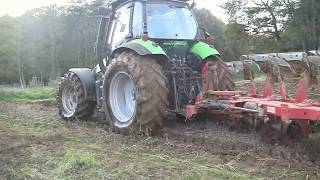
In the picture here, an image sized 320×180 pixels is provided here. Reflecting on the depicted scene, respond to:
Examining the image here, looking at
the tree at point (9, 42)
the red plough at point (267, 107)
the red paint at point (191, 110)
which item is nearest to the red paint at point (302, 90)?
the red plough at point (267, 107)

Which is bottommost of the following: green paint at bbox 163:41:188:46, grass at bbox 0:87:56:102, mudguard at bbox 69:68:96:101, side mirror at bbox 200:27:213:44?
grass at bbox 0:87:56:102

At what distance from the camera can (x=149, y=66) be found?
6.97 meters

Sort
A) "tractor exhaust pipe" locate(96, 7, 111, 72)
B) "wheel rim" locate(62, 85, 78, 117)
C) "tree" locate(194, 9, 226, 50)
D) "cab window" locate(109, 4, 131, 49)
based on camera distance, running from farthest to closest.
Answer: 1. "tree" locate(194, 9, 226, 50)
2. "wheel rim" locate(62, 85, 78, 117)
3. "tractor exhaust pipe" locate(96, 7, 111, 72)
4. "cab window" locate(109, 4, 131, 49)

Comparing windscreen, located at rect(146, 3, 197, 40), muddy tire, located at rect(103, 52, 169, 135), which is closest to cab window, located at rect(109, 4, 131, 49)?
windscreen, located at rect(146, 3, 197, 40)

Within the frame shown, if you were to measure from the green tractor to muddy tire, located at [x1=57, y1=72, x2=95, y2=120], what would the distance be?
0.03 m

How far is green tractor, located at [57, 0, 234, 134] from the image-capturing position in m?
Result: 6.91

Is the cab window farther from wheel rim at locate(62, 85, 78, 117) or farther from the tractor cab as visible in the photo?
wheel rim at locate(62, 85, 78, 117)

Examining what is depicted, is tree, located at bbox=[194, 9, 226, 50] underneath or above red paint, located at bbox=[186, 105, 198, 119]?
above

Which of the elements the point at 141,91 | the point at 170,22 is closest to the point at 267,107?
the point at 141,91

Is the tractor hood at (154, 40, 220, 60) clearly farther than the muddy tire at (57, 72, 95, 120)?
No

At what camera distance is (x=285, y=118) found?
5.34 metres

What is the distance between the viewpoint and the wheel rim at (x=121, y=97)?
782cm

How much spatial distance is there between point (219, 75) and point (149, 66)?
53.4 inches

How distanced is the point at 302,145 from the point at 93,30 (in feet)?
121
